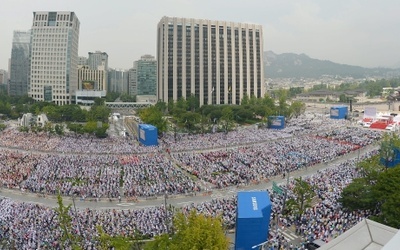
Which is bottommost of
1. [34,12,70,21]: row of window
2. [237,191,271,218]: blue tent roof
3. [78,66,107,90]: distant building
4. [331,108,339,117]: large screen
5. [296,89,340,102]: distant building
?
[237,191,271,218]: blue tent roof

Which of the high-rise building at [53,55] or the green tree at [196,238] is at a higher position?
the high-rise building at [53,55]

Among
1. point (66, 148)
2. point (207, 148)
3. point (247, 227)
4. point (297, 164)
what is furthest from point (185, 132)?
point (247, 227)

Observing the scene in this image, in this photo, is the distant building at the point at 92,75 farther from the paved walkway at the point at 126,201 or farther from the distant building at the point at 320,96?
the paved walkway at the point at 126,201

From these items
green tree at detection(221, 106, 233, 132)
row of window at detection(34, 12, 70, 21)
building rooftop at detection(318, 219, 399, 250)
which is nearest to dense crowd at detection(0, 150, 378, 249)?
building rooftop at detection(318, 219, 399, 250)

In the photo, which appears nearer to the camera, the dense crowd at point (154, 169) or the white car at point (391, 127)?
the dense crowd at point (154, 169)

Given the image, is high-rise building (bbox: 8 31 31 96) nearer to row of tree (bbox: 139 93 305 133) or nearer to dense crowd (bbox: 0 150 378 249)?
row of tree (bbox: 139 93 305 133)

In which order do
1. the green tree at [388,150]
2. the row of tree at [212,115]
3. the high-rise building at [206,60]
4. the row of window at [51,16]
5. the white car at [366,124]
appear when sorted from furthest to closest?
1. the row of window at [51,16]
2. the high-rise building at [206,60]
3. the row of tree at [212,115]
4. the white car at [366,124]
5. the green tree at [388,150]

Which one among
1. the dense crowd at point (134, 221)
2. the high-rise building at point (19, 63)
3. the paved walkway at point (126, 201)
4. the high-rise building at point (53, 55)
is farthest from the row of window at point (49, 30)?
the dense crowd at point (134, 221)
